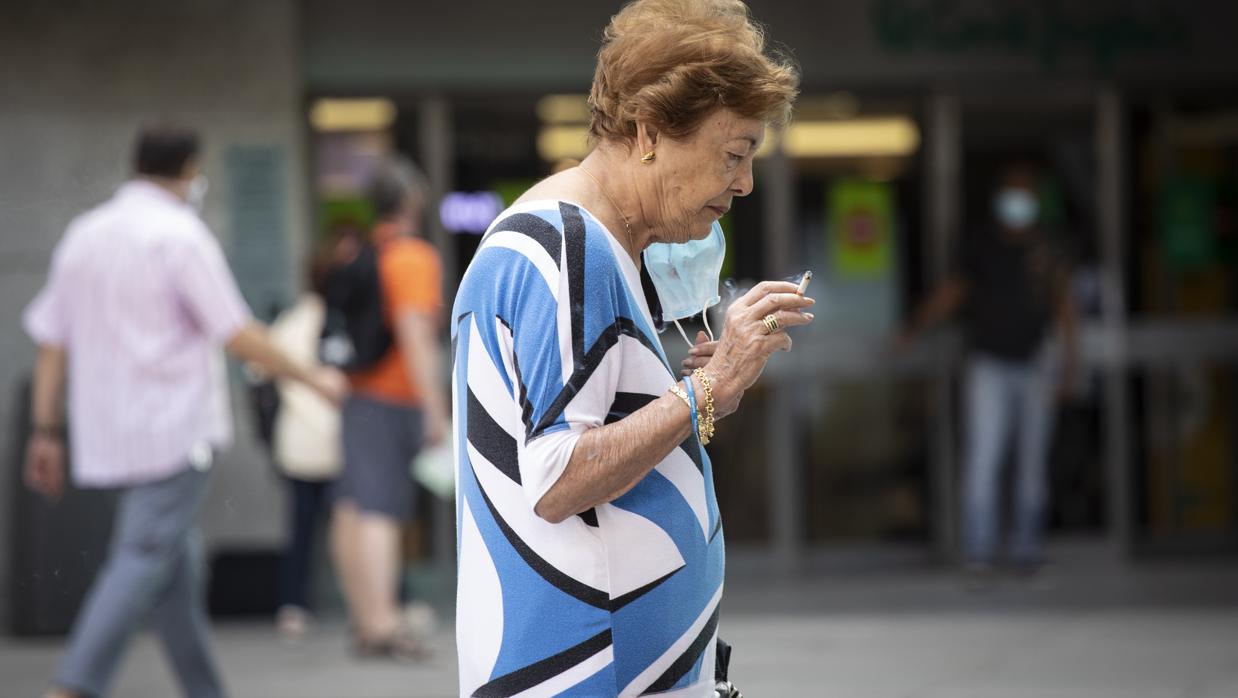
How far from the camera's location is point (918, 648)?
23.9 ft

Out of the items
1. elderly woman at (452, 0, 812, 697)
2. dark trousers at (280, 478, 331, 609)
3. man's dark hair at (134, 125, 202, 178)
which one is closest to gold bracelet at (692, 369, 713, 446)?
elderly woman at (452, 0, 812, 697)

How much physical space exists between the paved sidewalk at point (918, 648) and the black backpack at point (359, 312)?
4.21 feet

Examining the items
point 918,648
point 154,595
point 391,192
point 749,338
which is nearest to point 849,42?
point 391,192

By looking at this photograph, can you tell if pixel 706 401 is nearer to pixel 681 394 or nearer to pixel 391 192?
pixel 681 394

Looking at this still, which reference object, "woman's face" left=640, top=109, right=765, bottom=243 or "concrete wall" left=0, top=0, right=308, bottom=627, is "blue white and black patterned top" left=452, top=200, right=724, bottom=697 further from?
"concrete wall" left=0, top=0, right=308, bottom=627

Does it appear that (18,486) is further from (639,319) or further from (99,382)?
(639,319)

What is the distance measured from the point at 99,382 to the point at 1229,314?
7.03m

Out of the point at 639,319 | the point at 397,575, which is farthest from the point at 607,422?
the point at 397,575

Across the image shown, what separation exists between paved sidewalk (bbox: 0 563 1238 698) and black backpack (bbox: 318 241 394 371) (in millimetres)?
1283

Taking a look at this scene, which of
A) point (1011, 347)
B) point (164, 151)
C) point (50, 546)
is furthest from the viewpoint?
point (1011, 347)

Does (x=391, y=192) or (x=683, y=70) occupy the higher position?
(x=391, y=192)

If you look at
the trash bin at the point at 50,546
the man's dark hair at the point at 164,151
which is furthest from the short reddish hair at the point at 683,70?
the trash bin at the point at 50,546

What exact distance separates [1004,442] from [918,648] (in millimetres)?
2203

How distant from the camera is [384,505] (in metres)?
6.91
